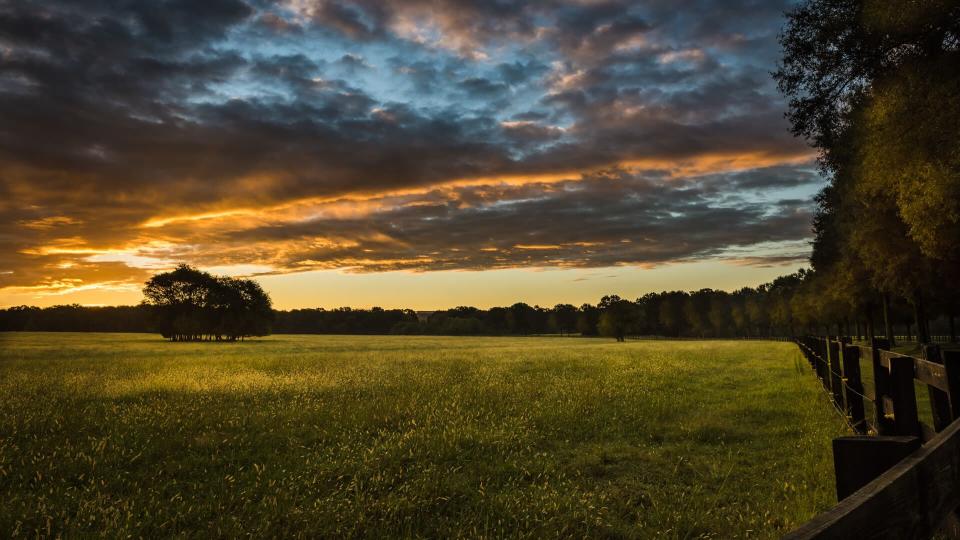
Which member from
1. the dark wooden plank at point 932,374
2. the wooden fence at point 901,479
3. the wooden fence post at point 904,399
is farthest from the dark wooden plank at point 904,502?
the wooden fence post at point 904,399

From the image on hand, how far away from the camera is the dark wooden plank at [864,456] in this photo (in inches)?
113

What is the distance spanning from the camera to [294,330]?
186000mm

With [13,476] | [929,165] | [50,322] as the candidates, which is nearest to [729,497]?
[13,476]

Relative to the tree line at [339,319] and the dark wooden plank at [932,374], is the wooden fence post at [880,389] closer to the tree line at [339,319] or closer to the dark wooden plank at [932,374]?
the dark wooden plank at [932,374]

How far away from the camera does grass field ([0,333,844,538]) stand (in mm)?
7258

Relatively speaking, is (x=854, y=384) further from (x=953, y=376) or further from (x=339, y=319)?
(x=339, y=319)

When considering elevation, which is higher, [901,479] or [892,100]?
[892,100]

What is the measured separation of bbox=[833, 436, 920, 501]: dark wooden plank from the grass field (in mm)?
4337

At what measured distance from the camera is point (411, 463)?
9633 millimetres

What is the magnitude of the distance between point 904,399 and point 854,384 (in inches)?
228

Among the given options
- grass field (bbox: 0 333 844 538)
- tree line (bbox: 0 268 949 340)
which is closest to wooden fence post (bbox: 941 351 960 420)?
grass field (bbox: 0 333 844 538)

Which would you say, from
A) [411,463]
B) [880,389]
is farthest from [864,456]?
[411,463]

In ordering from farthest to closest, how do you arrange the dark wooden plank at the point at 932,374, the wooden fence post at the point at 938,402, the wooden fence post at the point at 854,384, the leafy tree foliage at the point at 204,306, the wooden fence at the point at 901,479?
1. the leafy tree foliage at the point at 204,306
2. the wooden fence post at the point at 854,384
3. the wooden fence post at the point at 938,402
4. the dark wooden plank at the point at 932,374
5. the wooden fence at the point at 901,479

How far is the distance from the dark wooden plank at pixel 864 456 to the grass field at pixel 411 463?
4.34 m
